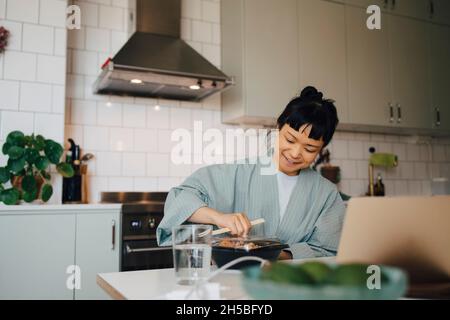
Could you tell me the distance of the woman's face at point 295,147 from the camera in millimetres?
1636

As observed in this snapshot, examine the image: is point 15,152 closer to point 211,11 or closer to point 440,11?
point 211,11

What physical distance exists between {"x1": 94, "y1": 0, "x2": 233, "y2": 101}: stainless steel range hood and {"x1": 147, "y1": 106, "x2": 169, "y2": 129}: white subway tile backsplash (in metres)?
0.10

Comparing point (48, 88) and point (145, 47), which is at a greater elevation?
point (145, 47)

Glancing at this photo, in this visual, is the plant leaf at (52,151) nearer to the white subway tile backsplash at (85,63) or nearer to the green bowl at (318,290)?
the white subway tile backsplash at (85,63)

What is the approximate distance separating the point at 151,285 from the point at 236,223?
13.8 inches

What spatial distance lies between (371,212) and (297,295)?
10.3 inches

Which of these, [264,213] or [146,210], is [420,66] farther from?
[264,213]

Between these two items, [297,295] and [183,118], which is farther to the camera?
[183,118]

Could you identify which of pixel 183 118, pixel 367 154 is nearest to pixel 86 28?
pixel 183 118

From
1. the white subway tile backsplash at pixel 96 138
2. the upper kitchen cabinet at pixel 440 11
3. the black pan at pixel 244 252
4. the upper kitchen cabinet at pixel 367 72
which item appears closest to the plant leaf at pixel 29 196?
the white subway tile backsplash at pixel 96 138

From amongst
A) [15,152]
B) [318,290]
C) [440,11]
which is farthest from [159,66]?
[440,11]

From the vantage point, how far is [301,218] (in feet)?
5.17
